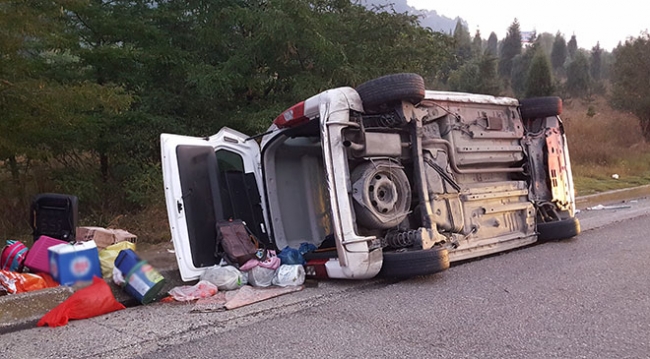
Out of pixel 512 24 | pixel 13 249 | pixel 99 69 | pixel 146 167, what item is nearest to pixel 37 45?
pixel 99 69

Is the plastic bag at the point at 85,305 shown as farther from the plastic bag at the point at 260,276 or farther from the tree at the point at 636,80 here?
the tree at the point at 636,80

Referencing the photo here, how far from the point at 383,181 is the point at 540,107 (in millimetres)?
2783

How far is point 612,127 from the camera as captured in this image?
78.0ft

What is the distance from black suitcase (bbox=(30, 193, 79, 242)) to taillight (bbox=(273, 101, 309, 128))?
2.18 meters

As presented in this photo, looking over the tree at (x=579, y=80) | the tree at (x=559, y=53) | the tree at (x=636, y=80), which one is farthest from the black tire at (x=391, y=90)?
the tree at (x=559, y=53)

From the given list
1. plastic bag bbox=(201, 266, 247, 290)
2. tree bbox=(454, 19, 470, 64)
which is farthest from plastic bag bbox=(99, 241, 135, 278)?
tree bbox=(454, 19, 470, 64)

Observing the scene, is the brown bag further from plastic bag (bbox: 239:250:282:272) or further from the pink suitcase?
the pink suitcase

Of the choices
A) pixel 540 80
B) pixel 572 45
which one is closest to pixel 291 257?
pixel 540 80

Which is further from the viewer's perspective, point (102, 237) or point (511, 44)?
point (511, 44)

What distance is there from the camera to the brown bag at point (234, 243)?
516 centimetres

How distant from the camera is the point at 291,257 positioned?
5387 mm

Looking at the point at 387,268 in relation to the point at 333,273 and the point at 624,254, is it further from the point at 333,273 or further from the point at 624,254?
the point at 624,254

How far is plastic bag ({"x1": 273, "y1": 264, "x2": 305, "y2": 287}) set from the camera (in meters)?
5.06

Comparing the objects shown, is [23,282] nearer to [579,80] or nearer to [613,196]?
[613,196]
